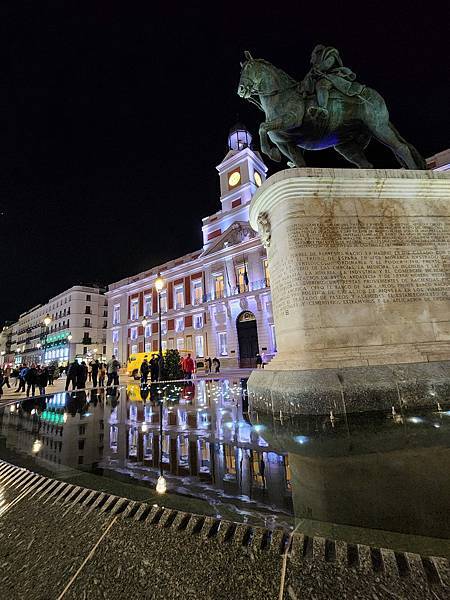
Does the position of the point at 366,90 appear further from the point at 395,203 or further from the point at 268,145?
the point at 395,203

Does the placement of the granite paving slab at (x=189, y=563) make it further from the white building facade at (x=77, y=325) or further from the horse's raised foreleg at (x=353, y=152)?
the white building facade at (x=77, y=325)

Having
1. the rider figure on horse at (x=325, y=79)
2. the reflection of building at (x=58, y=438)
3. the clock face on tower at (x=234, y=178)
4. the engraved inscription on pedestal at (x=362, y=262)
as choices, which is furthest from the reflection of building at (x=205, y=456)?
the clock face on tower at (x=234, y=178)

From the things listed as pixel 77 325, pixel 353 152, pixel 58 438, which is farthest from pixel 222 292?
pixel 77 325

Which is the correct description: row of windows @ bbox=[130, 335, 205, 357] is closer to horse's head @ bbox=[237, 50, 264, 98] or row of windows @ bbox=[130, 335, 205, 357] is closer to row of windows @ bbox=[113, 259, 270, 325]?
row of windows @ bbox=[113, 259, 270, 325]

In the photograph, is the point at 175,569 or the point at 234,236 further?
the point at 234,236

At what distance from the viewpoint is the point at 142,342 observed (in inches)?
1566

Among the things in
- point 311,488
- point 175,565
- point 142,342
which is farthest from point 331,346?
point 142,342

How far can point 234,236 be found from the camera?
32.5 meters

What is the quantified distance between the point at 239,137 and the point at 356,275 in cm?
3922

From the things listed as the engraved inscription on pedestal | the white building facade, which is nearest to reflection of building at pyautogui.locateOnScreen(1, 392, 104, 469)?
the engraved inscription on pedestal

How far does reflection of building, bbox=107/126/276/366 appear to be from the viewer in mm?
29578

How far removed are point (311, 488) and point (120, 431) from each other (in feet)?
9.10

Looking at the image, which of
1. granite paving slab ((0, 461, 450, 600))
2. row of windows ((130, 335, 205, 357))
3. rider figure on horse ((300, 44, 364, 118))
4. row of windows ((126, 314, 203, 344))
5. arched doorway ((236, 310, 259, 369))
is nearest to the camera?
granite paving slab ((0, 461, 450, 600))

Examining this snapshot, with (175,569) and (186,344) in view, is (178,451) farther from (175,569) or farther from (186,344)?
(186,344)
